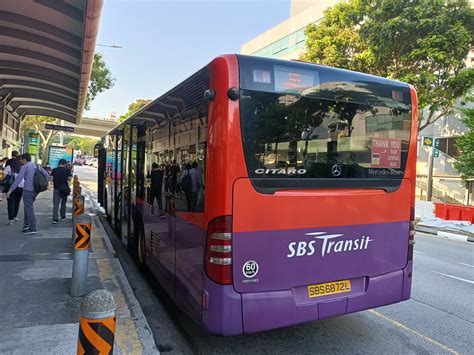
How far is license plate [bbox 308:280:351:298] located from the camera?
12.7 feet

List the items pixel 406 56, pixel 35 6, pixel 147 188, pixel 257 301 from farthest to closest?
pixel 406 56 < pixel 35 6 < pixel 147 188 < pixel 257 301

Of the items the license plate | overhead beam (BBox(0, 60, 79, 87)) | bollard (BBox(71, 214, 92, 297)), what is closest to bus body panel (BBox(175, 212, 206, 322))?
the license plate

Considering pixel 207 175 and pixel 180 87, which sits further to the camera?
pixel 180 87

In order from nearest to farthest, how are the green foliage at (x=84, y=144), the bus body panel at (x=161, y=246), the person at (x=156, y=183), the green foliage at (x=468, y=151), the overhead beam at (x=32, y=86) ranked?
Answer: the bus body panel at (x=161, y=246) → the person at (x=156, y=183) → the overhead beam at (x=32, y=86) → the green foliage at (x=468, y=151) → the green foliage at (x=84, y=144)

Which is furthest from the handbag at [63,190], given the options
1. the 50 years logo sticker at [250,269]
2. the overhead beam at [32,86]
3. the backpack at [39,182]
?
the 50 years logo sticker at [250,269]

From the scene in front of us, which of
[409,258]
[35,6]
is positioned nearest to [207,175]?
[409,258]

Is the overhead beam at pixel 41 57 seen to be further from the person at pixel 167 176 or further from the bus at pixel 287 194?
the bus at pixel 287 194

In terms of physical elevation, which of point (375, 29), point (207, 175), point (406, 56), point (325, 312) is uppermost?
point (375, 29)

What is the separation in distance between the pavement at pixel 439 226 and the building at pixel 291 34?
20.8 meters

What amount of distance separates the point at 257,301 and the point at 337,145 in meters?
1.68

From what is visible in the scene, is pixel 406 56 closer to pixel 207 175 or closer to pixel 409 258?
pixel 409 258

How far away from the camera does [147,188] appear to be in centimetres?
624

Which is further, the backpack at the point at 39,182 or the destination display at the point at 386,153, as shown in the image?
the backpack at the point at 39,182

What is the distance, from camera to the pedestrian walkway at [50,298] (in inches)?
150
